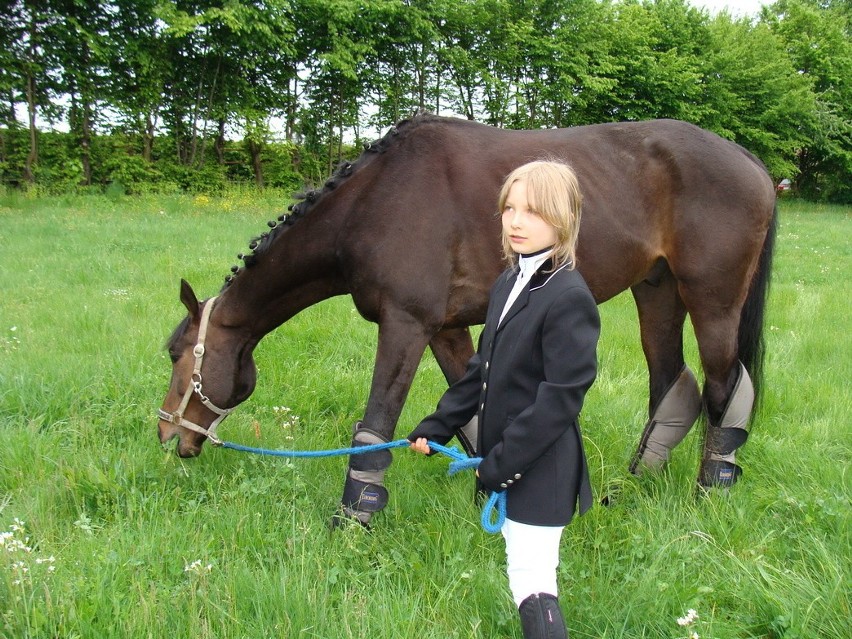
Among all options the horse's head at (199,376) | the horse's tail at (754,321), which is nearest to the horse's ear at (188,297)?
the horse's head at (199,376)

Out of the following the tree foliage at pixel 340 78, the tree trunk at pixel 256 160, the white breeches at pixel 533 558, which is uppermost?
the tree foliage at pixel 340 78

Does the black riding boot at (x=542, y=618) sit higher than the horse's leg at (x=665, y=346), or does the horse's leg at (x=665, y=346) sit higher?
the horse's leg at (x=665, y=346)

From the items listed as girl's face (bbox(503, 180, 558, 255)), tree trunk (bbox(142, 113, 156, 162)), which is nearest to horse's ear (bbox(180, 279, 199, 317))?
girl's face (bbox(503, 180, 558, 255))

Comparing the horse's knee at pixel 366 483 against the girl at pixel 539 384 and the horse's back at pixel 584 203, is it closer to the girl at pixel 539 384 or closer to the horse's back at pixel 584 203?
the horse's back at pixel 584 203

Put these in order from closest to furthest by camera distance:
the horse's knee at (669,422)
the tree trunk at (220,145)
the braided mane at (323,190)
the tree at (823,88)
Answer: the braided mane at (323,190), the horse's knee at (669,422), the tree trunk at (220,145), the tree at (823,88)

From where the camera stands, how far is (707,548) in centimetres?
246

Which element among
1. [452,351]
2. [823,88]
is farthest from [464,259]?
[823,88]

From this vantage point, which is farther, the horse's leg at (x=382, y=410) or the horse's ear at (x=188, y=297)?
the horse's ear at (x=188, y=297)

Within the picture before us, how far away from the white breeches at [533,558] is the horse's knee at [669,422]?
1.62m

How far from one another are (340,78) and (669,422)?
1927 cm

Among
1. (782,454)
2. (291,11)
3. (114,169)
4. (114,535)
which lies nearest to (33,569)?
(114,535)

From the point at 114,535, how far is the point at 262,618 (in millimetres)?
838

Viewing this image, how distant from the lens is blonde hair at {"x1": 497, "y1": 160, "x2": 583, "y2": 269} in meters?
1.75

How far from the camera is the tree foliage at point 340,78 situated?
1636 cm
